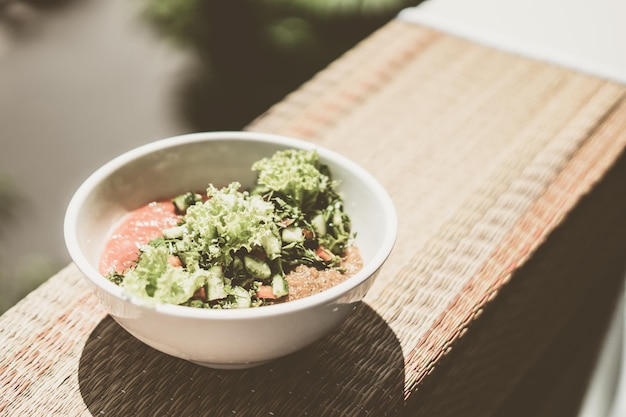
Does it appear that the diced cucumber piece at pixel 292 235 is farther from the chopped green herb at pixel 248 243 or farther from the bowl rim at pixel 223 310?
the bowl rim at pixel 223 310

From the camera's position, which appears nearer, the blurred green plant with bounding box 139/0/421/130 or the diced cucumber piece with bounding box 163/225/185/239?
the diced cucumber piece with bounding box 163/225/185/239

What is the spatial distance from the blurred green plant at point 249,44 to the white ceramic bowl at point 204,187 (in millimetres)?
2371

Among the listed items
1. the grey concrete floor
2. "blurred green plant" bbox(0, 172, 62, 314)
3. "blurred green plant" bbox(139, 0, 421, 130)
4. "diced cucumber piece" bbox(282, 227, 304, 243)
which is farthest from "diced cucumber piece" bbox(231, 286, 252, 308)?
"blurred green plant" bbox(139, 0, 421, 130)

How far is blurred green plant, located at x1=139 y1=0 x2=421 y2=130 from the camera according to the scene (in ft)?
11.7

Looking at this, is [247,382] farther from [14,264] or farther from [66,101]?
[66,101]

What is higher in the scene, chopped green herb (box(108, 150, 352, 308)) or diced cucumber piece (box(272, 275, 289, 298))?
chopped green herb (box(108, 150, 352, 308))

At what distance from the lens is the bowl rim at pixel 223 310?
831 millimetres

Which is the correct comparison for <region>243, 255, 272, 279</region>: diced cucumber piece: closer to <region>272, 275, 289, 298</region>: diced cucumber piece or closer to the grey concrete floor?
<region>272, 275, 289, 298</region>: diced cucumber piece

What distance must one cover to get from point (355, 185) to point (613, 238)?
1128 millimetres

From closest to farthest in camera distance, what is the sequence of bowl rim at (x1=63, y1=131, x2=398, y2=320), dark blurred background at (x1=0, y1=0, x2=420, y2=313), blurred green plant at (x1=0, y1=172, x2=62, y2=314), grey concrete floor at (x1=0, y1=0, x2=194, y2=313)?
bowl rim at (x1=63, y1=131, x2=398, y2=320), blurred green plant at (x1=0, y1=172, x2=62, y2=314), grey concrete floor at (x1=0, y1=0, x2=194, y2=313), dark blurred background at (x1=0, y1=0, x2=420, y2=313)

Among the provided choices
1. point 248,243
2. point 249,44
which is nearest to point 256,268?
point 248,243

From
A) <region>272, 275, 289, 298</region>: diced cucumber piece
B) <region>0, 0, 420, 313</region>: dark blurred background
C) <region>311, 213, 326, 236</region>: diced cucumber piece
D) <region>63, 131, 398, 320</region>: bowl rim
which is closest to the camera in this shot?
<region>63, 131, 398, 320</region>: bowl rim

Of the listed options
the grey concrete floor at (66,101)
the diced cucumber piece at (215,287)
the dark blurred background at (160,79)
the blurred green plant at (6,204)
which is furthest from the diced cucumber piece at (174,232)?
the dark blurred background at (160,79)

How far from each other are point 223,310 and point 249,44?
300 cm
